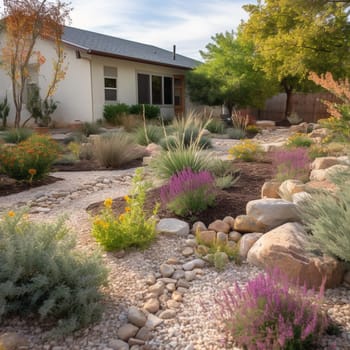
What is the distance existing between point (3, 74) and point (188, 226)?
639 inches

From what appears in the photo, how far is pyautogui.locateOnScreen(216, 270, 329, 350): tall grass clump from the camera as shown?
179cm

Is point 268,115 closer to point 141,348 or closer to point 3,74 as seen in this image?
point 3,74

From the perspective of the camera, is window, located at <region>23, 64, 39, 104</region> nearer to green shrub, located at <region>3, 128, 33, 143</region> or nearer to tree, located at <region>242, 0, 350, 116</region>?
green shrub, located at <region>3, 128, 33, 143</region>

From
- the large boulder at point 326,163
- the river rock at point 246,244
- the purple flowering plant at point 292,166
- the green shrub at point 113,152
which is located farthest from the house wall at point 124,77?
the river rock at point 246,244

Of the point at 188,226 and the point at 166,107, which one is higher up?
the point at 166,107

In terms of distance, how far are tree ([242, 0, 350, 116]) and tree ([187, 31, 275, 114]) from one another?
361cm

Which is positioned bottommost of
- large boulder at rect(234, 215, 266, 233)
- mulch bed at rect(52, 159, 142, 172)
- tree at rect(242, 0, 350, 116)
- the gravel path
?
the gravel path

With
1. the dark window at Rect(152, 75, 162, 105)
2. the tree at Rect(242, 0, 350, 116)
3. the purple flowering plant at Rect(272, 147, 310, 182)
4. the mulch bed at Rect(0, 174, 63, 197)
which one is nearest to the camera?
the purple flowering plant at Rect(272, 147, 310, 182)

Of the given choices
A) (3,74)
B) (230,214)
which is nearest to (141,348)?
(230,214)

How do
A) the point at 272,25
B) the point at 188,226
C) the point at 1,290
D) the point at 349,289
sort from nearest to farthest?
the point at 1,290 → the point at 349,289 → the point at 188,226 → the point at 272,25

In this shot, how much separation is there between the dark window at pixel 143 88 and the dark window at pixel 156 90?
1.63ft

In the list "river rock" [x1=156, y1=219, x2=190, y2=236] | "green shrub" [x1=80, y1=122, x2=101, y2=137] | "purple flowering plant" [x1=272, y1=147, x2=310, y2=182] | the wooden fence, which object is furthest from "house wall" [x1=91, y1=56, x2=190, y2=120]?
"river rock" [x1=156, y1=219, x2=190, y2=236]

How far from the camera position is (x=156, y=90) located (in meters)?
18.7

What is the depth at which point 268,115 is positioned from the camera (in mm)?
22719
